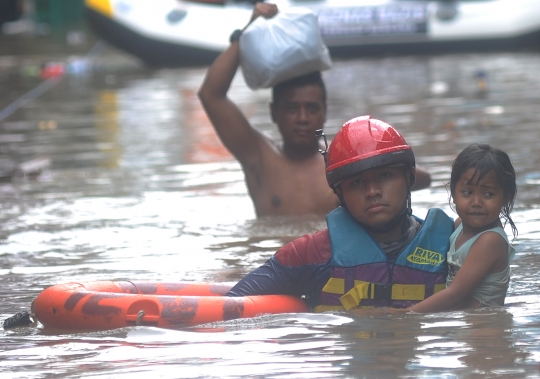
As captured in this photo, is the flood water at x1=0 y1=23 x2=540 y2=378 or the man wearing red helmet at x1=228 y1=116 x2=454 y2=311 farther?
the man wearing red helmet at x1=228 y1=116 x2=454 y2=311

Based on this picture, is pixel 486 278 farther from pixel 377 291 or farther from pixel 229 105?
pixel 229 105

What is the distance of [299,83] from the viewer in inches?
240

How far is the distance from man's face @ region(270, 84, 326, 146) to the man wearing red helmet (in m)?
1.63

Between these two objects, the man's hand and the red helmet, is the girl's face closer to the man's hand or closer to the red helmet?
the red helmet

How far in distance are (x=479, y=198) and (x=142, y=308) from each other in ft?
4.83

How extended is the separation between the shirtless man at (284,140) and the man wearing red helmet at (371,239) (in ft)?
5.37

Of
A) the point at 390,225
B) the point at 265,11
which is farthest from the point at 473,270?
the point at 265,11

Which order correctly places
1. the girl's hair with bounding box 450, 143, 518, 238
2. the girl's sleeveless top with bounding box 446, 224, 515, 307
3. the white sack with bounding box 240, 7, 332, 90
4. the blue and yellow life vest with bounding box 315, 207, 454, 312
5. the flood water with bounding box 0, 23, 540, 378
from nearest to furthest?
the flood water with bounding box 0, 23, 540, 378, the girl's hair with bounding box 450, 143, 518, 238, the girl's sleeveless top with bounding box 446, 224, 515, 307, the blue and yellow life vest with bounding box 315, 207, 454, 312, the white sack with bounding box 240, 7, 332, 90

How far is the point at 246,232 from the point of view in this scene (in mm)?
6410

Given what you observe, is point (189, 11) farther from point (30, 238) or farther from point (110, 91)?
point (30, 238)

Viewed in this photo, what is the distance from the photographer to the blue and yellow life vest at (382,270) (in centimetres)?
429

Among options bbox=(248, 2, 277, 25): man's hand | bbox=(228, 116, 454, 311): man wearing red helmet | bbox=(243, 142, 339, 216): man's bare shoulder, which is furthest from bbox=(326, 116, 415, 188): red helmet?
bbox=(248, 2, 277, 25): man's hand

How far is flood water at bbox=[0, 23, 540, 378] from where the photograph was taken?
12.4 ft

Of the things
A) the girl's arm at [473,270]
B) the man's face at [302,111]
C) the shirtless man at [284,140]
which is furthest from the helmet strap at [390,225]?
the man's face at [302,111]
